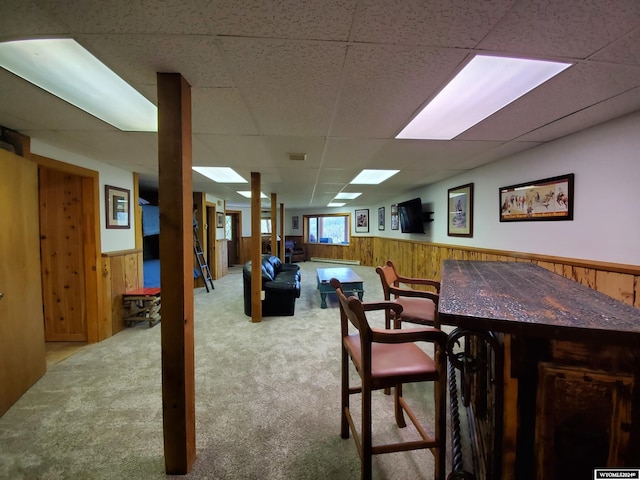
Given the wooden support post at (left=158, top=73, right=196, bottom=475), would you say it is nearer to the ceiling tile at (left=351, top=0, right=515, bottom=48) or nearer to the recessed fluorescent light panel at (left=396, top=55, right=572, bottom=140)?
the ceiling tile at (left=351, top=0, right=515, bottom=48)

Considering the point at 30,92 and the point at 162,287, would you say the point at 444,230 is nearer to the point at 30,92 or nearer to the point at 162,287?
the point at 162,287

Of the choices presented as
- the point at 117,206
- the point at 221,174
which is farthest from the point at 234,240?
the point at 117,206

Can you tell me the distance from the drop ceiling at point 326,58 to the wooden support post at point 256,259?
1.38 metres

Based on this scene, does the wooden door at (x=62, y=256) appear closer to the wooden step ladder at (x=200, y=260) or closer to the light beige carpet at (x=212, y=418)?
the light beige carpet at (x=212, y=418)

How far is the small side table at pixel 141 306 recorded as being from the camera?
342 cm

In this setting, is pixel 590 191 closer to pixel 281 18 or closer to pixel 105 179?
pixel 281 18

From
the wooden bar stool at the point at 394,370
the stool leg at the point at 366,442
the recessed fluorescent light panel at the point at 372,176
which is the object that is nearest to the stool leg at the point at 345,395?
the wooden bar stool at the point at 394,370

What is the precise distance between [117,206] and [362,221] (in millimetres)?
7442

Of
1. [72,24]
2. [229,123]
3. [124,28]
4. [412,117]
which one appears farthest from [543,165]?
[72,24]

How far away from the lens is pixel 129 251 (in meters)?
3.55

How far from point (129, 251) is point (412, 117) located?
388 centimetres

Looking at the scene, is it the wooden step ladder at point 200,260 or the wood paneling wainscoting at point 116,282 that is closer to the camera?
the wood paneling wainscoting at point 116,282

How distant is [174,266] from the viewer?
1335 mm

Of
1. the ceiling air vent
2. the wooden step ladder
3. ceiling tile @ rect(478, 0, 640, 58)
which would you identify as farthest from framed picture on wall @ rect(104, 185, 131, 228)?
ceiling tile @ rect(478, 0, 640, 58)
